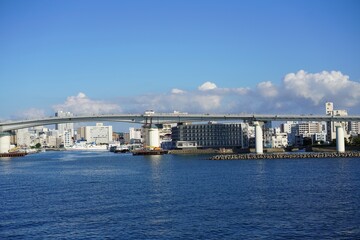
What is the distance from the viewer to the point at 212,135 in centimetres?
10262

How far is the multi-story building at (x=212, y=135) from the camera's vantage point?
102 metres

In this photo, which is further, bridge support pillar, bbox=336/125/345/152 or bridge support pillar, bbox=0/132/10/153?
bridge support pillar, bbox=0/132/10/153

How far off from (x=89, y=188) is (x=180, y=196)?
6980 millimetres

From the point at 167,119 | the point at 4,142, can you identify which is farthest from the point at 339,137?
the point at 4,142

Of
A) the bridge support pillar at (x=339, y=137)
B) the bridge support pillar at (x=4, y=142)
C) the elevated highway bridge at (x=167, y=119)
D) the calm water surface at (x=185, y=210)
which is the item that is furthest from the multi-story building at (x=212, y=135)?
the calm water surface at (x=185, y=210)

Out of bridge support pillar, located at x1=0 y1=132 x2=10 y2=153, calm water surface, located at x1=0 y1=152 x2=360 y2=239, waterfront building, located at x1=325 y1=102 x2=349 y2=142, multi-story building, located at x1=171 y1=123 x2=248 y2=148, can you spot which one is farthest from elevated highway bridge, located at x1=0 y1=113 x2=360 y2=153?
calm water surface, located at x1=0 y1=152 x2=360 y2=239

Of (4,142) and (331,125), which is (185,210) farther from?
(331,125)

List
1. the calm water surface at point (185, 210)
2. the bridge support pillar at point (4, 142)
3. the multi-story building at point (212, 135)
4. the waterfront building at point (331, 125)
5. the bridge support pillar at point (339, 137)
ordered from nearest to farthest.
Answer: the calm water surface at point (185, 210)
the bridge support pillar at point (339, 137)
the bridge support pillar at point (4, 142)
the multi-story building at point (212, 135)
the waterfront building at point (331, 125)

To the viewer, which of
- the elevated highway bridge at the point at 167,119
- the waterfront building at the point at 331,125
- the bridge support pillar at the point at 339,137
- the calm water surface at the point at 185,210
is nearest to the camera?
the calm water surface at the point at 185,210

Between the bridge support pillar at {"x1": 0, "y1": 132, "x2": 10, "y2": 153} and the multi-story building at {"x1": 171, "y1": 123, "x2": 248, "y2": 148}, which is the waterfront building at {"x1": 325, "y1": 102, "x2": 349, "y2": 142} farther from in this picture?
the bridge support pillar at {"x1": 0, "y1": 132, "x2": 10, "y2": 153}

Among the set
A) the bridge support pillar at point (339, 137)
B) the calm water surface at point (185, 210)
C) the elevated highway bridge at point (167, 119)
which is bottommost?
the calm water surface at point (185, 210)

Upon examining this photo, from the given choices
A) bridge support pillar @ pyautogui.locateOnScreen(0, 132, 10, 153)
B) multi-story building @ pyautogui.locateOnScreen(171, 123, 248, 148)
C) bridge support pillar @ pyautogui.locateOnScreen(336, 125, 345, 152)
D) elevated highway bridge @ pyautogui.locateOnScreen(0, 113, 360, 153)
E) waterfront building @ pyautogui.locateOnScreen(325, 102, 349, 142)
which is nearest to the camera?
bridge support pillar @ pyautogui.locateOnScreen(336, 125, 345, 152)

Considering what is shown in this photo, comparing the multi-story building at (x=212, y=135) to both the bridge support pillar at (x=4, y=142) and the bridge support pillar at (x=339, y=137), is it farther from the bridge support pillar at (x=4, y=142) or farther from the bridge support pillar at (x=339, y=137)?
the bridge support pillar at (x=4, y=142)

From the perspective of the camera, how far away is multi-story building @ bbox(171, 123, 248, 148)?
102500mm
